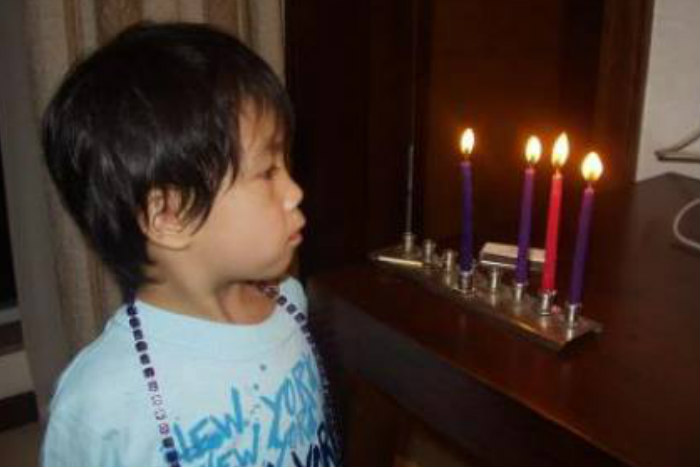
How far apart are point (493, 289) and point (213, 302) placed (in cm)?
28

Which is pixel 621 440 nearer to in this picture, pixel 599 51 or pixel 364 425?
pixel 364 425

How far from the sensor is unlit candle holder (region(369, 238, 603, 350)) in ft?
2.09

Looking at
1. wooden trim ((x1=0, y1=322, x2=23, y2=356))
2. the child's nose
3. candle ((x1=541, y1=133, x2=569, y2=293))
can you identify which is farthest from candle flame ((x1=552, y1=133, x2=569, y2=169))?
wooden trim ((x1=0, y1=322, x2=23, y2=356))

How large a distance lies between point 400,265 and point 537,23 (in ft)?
3.58

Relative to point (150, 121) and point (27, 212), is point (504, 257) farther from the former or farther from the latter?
point (27, 212)

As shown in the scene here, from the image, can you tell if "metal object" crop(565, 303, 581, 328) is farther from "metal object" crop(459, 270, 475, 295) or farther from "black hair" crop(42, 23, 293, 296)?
"black hair" crop(42, 23, 293, 296)

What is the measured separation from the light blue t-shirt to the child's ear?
79 millimetres

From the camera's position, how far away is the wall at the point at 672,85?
1037mm

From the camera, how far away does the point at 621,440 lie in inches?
19.3

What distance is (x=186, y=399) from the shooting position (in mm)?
690

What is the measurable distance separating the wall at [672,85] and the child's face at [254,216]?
0.66 meters

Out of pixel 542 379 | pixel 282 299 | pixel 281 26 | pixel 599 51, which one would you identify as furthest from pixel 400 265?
pixel 281 26

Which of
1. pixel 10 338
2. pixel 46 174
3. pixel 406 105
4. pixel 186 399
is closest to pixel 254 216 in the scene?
pixel 186 399

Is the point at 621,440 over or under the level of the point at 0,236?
over
